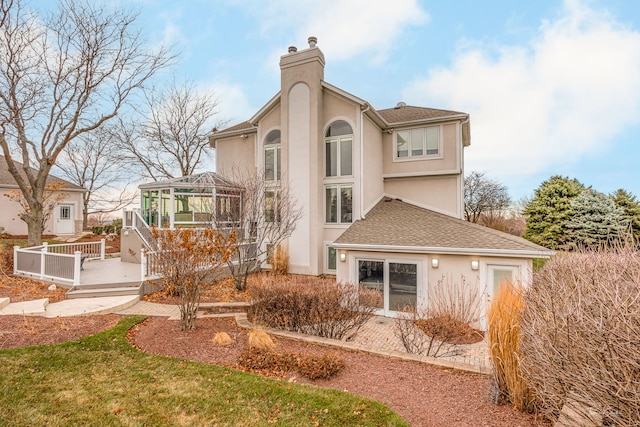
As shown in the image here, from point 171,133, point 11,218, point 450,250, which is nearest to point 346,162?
point 450,250

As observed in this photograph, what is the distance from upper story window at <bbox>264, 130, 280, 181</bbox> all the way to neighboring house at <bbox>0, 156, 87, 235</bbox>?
590 inches

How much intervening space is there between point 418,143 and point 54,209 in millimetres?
27403

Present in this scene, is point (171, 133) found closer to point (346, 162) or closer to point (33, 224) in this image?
point (33, 224)

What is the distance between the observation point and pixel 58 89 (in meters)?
14.8

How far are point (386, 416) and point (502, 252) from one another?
7318 millimetres

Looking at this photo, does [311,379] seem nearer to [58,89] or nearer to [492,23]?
[492,23]

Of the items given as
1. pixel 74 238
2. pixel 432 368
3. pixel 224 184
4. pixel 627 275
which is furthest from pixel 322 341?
pixel 74 238

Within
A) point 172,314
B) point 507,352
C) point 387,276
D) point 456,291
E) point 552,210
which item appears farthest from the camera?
point 552,210

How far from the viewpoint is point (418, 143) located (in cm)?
1557

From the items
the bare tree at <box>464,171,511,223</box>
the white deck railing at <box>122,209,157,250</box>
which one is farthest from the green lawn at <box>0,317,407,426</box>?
A: the bare tree at <box>464,171,511,223</box>

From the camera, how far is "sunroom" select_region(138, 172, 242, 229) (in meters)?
14.6

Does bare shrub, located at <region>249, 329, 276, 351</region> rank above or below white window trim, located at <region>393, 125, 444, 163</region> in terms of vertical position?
below

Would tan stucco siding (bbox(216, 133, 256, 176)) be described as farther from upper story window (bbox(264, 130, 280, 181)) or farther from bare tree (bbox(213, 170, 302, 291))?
bare tree (bbox(213, 170, 302, 291))

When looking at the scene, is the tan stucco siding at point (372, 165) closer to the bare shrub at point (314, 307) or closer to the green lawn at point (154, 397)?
the bare shrub at point (314, 307)
